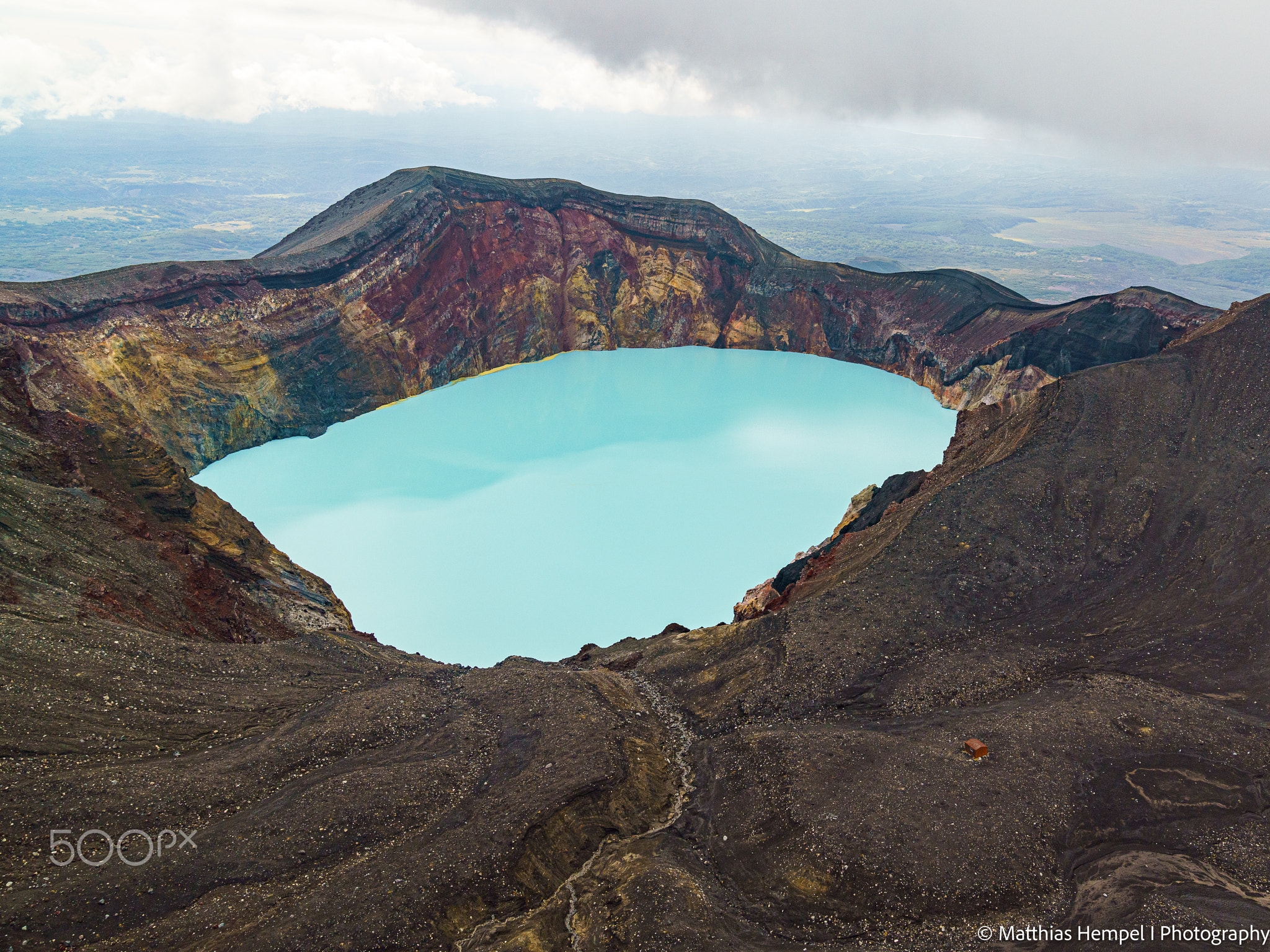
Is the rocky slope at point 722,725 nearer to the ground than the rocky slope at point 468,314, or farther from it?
nearer to the ground

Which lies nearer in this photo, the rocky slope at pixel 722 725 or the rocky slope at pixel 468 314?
the rocky slope at pixel 722 725

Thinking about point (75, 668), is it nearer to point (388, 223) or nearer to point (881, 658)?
point (881, 658)

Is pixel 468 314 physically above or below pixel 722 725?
above

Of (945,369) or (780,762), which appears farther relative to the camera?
(945,369)

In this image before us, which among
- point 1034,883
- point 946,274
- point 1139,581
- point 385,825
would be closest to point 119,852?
point 385,825

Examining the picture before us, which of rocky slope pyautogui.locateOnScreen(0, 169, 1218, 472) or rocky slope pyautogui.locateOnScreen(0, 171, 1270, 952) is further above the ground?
rocky slope pyautogui.locateOnScreen(0, 169, 1218, 472)

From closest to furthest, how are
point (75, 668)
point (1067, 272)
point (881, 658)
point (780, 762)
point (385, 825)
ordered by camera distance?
point (385, 825)
point (75, 668)
point (780, 762)
point (881, 658)
point (1067, 272)

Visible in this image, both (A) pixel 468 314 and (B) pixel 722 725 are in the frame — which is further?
(A) pixel 468 314

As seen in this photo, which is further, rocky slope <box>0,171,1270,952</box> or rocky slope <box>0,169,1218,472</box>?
rocky slope <box>0,169,1218,472</box>
